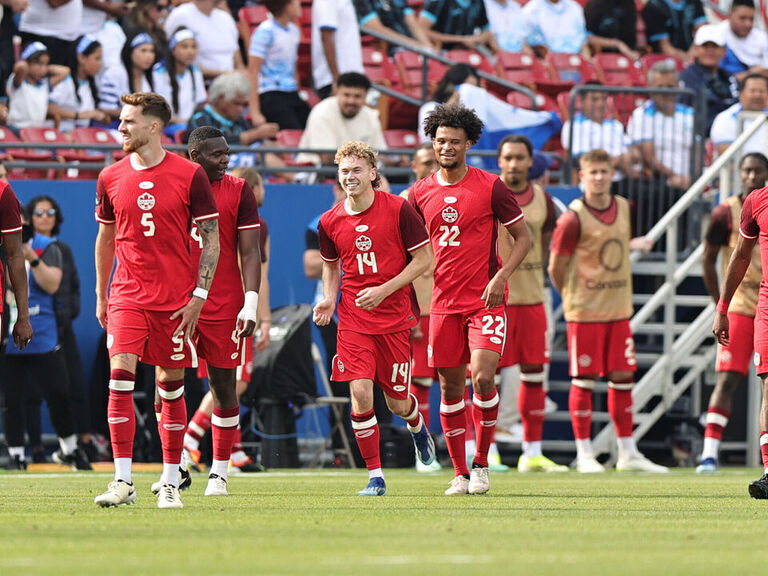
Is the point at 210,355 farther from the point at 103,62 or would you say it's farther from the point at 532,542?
the point at 103,62

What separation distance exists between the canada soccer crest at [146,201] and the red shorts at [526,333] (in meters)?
6.22

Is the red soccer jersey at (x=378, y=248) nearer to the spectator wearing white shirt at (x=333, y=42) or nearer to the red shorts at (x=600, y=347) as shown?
the red shorts at (x=600, y=347)

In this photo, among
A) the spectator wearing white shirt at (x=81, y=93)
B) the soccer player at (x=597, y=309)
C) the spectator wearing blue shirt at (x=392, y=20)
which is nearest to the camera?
the soccer player at (x=597, y=309)

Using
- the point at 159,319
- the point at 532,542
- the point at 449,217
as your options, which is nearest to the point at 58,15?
the point at 449,217

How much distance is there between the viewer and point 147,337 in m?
9.12

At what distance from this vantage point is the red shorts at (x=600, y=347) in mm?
15148

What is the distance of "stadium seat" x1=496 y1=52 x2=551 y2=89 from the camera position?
21672 mm

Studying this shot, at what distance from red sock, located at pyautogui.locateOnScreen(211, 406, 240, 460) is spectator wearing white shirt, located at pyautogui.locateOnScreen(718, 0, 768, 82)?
44.6 ft

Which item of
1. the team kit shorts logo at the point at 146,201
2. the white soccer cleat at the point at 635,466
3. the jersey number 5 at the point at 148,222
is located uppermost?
the team kit shorts logo at the point at 146,201

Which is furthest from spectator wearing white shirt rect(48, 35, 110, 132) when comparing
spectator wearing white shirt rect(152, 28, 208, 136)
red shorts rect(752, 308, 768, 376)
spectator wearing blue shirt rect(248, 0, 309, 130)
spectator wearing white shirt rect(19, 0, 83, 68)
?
red shorts rect(752, 308, 768, 376)

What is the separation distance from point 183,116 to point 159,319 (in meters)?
9.22

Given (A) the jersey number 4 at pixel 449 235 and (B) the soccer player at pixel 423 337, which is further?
(B) the soccer player at pixel 423 337

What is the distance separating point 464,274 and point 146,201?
2.70m

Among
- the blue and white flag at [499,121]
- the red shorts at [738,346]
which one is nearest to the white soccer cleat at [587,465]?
the red shorts at [738,346]
